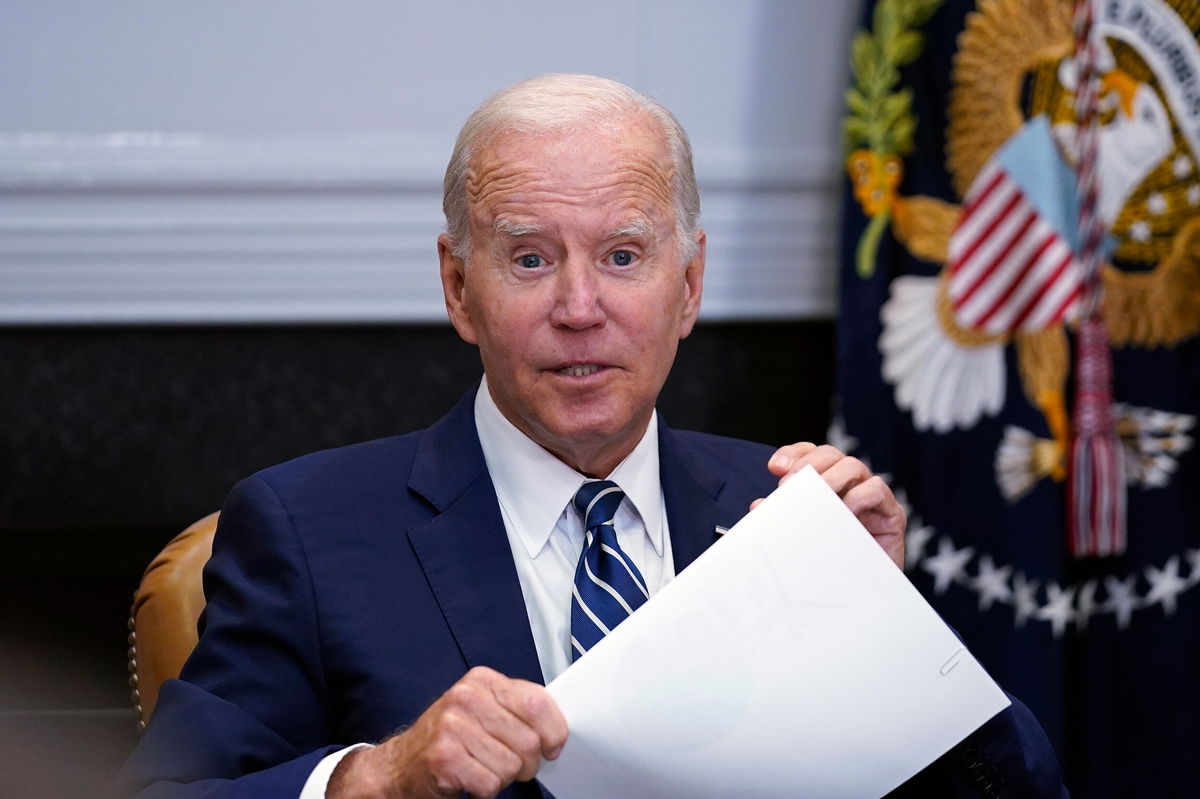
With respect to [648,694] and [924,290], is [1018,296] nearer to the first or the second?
[924,290]

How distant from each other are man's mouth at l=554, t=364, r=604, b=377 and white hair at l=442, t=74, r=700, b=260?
0.65 feet

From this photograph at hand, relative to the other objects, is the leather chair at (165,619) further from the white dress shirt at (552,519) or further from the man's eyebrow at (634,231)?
the man's eyebrow at (634,231)

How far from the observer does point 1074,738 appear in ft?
9.14

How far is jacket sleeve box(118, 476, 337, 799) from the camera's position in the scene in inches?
54.8

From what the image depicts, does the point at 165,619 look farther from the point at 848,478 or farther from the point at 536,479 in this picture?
the point at 848,478

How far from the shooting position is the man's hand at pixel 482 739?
1.18m

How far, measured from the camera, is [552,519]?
165 cm

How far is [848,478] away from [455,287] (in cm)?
58

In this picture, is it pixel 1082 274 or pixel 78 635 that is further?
pixel 1082 274

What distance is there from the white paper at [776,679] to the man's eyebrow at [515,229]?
45 cm

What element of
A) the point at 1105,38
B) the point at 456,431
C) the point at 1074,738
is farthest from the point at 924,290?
the point at 456,431

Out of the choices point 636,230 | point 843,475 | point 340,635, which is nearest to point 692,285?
point 636,230

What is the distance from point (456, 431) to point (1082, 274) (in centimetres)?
151

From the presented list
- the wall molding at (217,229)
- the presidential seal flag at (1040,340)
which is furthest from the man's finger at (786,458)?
the wall molding at (217,229)
